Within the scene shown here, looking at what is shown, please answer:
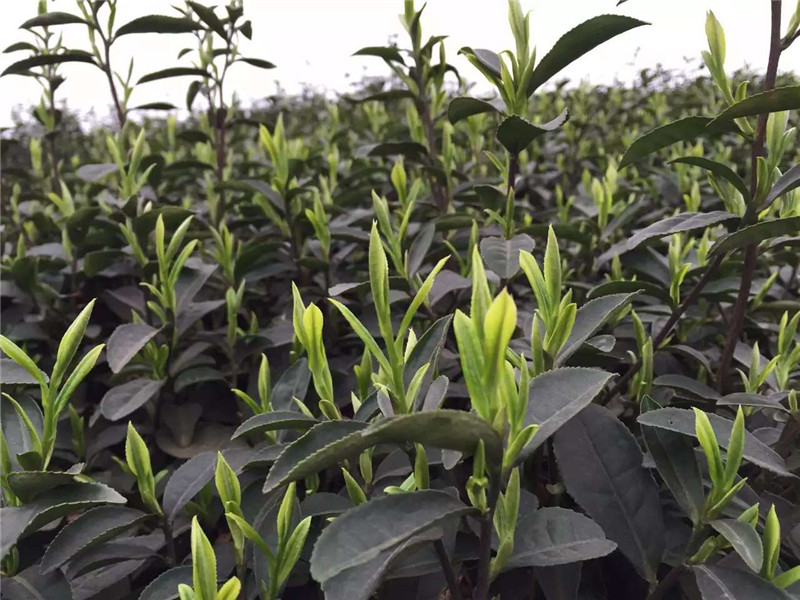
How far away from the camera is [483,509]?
77 cm

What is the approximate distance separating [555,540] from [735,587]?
231 millimetres

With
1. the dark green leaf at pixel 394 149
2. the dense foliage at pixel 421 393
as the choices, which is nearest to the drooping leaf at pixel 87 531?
the dense foliage at pixel 421 393

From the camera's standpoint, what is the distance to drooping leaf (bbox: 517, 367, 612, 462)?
0.77 meters

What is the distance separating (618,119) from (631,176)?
132 cm

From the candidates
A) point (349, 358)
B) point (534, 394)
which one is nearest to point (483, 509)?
point (534, 394)

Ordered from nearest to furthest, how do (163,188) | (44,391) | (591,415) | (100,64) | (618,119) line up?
(44,391), (591,415), (100,64), (163,188), (618,119)

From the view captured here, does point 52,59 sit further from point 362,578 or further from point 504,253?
point 362,578

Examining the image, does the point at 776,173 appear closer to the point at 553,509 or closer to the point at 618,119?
the point at 553,509

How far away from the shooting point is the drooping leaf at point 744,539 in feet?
2.51

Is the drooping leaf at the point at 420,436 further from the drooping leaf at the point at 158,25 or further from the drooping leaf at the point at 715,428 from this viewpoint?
the drooping leaf at the point at 158,25

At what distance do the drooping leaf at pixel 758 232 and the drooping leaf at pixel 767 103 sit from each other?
0.19 meters

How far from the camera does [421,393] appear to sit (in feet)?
3.29

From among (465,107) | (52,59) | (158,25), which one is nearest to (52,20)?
(52,59)

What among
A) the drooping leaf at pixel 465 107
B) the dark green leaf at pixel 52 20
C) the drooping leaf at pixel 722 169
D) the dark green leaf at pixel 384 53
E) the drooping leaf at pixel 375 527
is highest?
the dark green leaf at pixel 52 20
